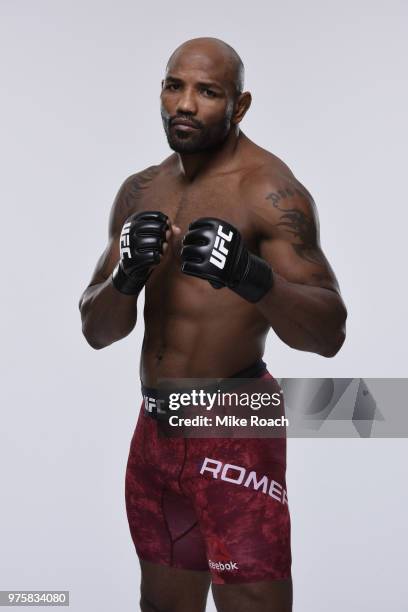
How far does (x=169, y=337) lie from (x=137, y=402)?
170 cm

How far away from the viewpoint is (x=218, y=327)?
122 inches

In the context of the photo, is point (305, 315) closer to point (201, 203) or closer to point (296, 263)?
point (296, 263)

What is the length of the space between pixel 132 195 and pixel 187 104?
16.3 inches

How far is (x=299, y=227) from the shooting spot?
120 inches

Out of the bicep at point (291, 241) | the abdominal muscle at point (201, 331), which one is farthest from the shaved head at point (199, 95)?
the abdominal muscle at point (201, 331)

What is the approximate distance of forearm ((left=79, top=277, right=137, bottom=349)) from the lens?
310 centimetres

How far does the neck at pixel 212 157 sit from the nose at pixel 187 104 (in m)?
0.15

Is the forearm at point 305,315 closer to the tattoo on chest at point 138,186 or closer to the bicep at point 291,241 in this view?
the bicep at point 291,241

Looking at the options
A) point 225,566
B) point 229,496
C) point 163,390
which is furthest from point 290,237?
point 225,566

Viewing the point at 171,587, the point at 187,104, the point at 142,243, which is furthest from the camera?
the point at 171,587

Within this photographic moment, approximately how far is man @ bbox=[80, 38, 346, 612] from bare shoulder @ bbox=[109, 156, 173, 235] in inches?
2.2

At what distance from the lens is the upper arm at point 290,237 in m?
3.04

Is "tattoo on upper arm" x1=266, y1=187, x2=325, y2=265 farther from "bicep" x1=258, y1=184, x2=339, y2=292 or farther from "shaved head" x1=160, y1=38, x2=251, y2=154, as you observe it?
"shaved head" x1=160, y1=38, x2=251, y2=154

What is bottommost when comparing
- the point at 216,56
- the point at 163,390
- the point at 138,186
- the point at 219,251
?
the point at 163,390
